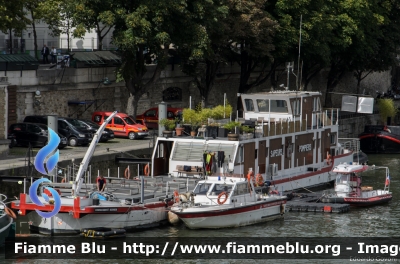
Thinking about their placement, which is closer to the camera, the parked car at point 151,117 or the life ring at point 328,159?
the life ring at point 328,159

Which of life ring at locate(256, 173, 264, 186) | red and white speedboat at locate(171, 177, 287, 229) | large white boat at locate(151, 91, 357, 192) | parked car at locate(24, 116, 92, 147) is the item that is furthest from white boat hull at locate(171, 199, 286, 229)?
parked car at locate(24, 116, 92, 147)

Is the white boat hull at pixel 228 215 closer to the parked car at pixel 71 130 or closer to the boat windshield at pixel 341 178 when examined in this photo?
the boat windshield at pixel 341 178

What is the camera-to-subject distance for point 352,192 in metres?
51.3

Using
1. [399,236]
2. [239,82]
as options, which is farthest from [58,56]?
[399,236]

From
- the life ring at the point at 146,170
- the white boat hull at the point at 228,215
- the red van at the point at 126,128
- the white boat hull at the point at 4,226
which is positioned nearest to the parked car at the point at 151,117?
the red van at the point at 126,128

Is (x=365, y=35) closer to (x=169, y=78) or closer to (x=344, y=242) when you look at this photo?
(x=169, y=78)

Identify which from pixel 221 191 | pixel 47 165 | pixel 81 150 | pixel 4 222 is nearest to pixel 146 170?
pixel 81 150

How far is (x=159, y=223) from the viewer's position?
144ft

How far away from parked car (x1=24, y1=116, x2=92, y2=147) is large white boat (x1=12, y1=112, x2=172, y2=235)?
13.7m

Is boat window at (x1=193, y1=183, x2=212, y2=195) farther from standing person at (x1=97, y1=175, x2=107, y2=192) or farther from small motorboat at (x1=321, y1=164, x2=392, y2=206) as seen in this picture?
small motorboat at (x1=321, y1=164, x2=392, y2=206)

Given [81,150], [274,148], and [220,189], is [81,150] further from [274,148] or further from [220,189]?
[220,189]

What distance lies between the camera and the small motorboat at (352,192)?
50.5 meters

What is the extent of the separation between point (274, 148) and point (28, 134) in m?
13.0

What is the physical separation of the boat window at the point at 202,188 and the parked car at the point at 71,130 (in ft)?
47.6
